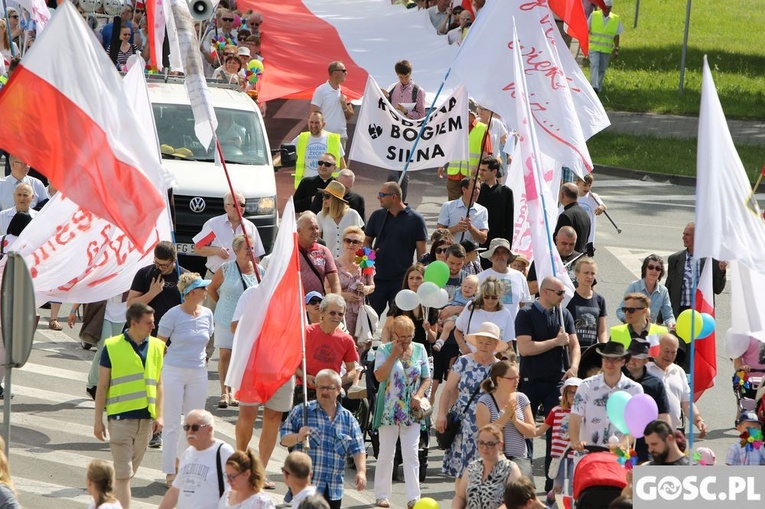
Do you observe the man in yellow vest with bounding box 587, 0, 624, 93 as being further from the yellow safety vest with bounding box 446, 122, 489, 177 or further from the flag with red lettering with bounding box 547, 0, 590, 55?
the flag with red lettering with bounding box 547, 0, 590, 55

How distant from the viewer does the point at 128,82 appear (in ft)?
43.6

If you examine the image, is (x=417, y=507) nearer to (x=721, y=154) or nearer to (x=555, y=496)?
Answer: (x=555, y=496)

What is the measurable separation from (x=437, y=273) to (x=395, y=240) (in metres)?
1.44

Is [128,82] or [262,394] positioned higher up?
[128,82]

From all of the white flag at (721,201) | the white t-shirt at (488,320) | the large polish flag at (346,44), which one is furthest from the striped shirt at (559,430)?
the large polish flag at (346,44)

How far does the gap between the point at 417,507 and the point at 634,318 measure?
4.11 meters

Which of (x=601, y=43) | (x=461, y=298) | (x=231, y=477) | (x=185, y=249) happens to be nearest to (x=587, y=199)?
(x=461, y=298)

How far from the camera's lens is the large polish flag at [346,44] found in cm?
2391

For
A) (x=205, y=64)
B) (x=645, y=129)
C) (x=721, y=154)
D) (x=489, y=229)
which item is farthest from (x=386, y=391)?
(x=645, y=129)

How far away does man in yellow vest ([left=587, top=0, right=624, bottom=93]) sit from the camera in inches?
1289

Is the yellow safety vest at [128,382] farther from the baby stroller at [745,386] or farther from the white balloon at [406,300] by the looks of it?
the baby stroller at [745,386]

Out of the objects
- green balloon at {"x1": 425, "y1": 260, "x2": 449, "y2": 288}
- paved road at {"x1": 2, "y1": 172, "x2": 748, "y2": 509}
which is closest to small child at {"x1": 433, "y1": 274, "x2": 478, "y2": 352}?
green balloon at {"x1": 425, "y1": 260, "x2": 449, "y2": 288}

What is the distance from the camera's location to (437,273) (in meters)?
14.4

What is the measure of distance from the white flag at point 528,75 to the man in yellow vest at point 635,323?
85.0 inches
